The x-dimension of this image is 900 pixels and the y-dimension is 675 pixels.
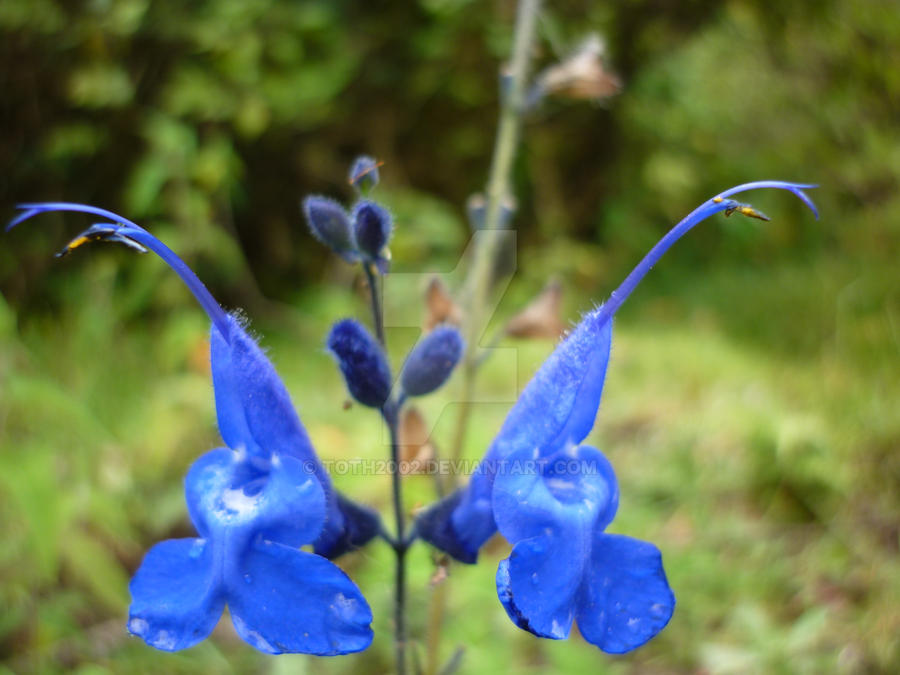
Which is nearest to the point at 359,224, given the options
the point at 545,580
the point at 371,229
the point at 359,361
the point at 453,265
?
the point at 371,229

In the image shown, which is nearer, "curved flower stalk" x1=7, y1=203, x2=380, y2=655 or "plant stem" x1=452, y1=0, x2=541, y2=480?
"curved flower stalk" x1=7, y1=203, x2=380, y2=655

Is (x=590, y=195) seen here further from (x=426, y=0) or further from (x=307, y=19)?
(x=307, y=19)

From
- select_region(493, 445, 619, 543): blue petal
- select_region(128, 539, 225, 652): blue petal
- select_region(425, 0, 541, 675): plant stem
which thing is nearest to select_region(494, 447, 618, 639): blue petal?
select_region(493, 445, 619, 543): blue petal

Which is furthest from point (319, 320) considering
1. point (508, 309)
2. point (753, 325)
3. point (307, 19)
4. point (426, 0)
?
point (753, 325)

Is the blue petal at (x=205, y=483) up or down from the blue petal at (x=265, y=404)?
down

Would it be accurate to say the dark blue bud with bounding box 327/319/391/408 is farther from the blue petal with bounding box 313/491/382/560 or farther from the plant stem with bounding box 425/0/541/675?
the plant stem with bounding box 425/0/541/675

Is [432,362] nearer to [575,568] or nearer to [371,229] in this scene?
[371,229]

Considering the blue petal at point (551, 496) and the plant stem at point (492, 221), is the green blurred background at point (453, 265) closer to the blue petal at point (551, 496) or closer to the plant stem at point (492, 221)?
the plant stem at point (492, 221)


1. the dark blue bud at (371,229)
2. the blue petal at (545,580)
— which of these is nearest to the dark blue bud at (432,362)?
the dark blue bud at (371,229)
